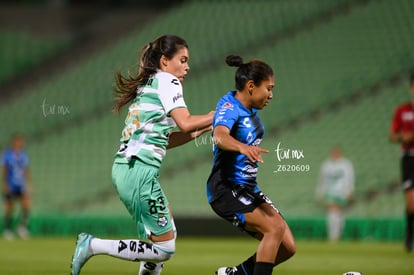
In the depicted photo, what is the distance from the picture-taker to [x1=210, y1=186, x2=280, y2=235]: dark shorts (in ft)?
23.9

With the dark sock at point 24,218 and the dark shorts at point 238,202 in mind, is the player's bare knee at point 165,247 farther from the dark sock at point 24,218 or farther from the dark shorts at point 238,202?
the dark sock at point 24,218

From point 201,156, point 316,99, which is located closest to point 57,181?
point 201,156

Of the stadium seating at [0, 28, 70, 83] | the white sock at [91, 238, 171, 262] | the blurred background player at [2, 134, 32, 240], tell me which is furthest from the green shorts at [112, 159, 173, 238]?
the stadium seating at [0, 28, 70, 83]

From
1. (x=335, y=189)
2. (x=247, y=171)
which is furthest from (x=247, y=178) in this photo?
(x=335, y=189)

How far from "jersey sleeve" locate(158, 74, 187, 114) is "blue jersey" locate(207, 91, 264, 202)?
316 mm

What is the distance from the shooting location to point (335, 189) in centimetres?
1809

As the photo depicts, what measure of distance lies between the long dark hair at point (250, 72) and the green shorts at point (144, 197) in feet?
3.12

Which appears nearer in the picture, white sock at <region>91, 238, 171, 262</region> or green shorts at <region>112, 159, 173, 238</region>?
green shorts at <region>112, 159, 173, 238</region>

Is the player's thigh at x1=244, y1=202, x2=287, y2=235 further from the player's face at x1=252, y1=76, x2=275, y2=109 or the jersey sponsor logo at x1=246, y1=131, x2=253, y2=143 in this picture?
the player's face at x1=252, y1=76, x2=275, y2=109

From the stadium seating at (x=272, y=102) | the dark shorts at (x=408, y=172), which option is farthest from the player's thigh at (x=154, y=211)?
the stadium seating at (x=272, y=102)

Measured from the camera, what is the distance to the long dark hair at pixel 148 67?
7.36 meters

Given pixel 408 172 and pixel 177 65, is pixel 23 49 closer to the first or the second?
pixel 408 172

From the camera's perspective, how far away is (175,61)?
7.37m

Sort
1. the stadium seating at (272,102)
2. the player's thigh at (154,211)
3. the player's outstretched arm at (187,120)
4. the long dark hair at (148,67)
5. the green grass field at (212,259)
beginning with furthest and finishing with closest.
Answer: the stadium seating at (272,102), the green grass field at (212,259), the long dark hair at (148,67), the player's thigh at (154,211), the player's outstretched arm at (187,120)
